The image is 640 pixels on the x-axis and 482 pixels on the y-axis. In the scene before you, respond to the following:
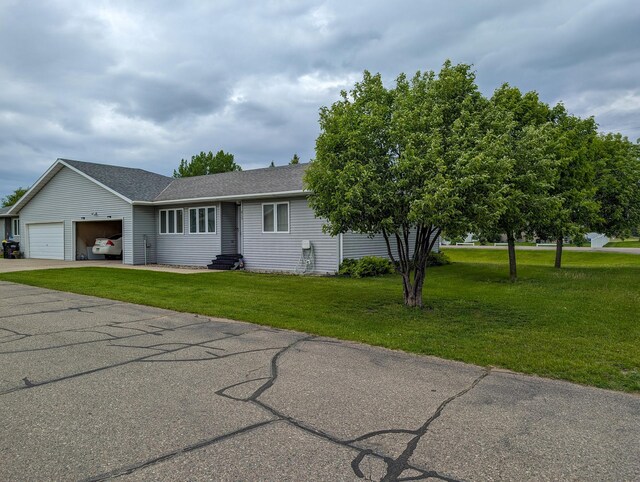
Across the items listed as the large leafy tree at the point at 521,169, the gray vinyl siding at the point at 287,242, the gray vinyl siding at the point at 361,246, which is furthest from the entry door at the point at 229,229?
the large leafy tree at the point at 521,169

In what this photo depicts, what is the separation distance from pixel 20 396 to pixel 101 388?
2.46 ft

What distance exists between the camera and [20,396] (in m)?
4.64

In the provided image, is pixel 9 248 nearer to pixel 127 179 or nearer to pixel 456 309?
pixel 127 179

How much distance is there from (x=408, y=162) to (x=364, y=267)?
332 inches

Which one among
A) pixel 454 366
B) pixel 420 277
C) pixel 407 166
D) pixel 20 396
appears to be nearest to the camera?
pixel 20 396

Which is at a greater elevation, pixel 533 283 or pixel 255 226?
pixel 255 226

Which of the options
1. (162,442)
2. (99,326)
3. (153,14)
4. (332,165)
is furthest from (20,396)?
(153,14)

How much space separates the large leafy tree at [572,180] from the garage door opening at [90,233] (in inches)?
861

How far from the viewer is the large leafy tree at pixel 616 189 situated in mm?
17859

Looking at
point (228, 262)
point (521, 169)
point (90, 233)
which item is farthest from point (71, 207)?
point (521, 169)

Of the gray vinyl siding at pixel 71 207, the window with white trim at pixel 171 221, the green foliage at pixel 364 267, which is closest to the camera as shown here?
the green foliage at pixel 364 267

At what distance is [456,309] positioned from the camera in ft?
32.5

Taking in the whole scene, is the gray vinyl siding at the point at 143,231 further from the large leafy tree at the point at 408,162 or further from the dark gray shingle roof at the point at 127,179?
the large leafy tree at the point at 408,162

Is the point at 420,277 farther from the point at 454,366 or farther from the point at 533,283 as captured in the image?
the point at 533,283
